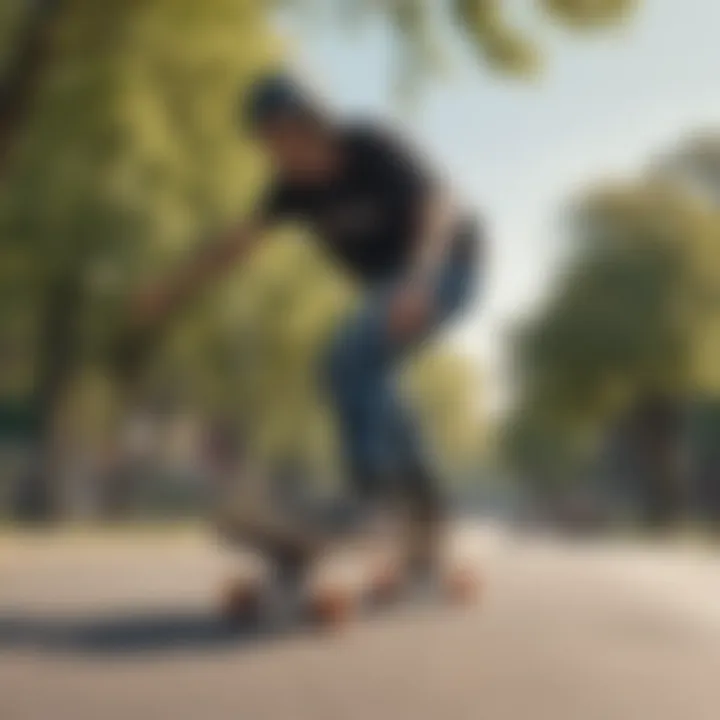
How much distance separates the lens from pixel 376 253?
1.26 metres

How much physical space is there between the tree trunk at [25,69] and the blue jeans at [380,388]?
0.58 m

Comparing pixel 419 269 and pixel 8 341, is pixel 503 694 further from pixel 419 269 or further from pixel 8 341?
pixel 8 341

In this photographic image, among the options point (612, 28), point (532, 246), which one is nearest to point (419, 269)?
point (532, 246)

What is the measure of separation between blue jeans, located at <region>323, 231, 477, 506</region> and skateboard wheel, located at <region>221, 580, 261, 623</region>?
176 millimetres

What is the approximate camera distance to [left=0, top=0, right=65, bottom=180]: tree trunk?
55.2 inches

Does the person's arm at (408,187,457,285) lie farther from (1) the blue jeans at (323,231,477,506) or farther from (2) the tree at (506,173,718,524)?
(2) the tree at (506,173,718,524)

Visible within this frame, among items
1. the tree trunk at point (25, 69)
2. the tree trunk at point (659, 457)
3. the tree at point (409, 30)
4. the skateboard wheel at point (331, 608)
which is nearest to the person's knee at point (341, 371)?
the skateboard wheel at point (331, 608)

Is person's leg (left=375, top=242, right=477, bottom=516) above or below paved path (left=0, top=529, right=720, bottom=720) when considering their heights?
above

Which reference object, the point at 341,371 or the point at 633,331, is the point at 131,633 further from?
the point at 633,331

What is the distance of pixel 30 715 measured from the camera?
2.70ft

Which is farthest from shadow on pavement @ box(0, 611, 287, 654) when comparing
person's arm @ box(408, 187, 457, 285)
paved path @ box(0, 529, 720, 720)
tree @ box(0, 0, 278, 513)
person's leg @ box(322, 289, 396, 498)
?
person's arm @ box(408, 187, 457, 285)

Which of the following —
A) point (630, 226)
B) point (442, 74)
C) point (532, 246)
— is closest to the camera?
point (532, 246)

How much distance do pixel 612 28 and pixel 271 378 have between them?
709mm

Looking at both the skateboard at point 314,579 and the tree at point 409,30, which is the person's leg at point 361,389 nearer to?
the skateboard at point 314,579
